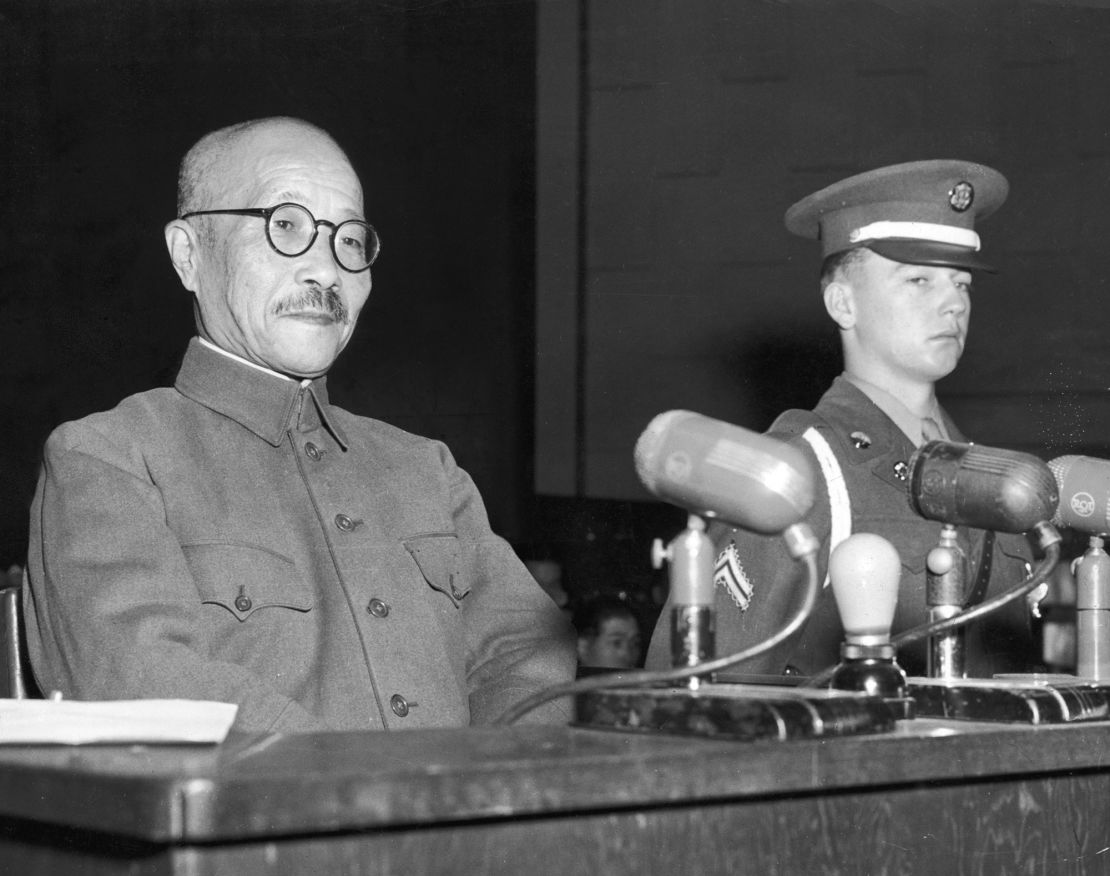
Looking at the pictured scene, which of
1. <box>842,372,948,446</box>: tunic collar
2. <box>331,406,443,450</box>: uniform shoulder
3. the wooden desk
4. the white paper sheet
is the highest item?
<box>842,372,948,446</box>: tunic collar

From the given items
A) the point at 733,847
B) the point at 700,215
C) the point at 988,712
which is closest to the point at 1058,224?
the point at 700,215

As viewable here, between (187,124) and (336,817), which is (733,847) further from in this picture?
(187,124)

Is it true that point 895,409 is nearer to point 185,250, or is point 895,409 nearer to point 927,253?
point 927,253

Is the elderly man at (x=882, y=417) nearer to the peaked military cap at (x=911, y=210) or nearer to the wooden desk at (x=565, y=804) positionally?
the peaked military cap at (x=911, y=210)

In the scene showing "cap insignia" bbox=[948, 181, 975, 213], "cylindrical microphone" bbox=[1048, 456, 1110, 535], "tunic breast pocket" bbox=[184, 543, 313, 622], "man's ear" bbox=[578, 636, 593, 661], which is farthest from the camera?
"man's ear" bbox=[578, 636, 593, 661]

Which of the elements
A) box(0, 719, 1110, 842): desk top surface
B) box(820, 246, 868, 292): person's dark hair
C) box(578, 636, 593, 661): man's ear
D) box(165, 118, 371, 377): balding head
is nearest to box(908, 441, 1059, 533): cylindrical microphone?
box(0, 719, 1110, 842): desk top surface

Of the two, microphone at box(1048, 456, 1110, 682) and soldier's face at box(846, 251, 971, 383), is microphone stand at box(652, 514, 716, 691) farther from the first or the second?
soldier's face at box(846, 251, 971, 383)

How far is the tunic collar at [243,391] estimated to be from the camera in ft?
7.06

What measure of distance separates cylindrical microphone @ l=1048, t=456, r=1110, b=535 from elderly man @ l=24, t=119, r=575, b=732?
635mm

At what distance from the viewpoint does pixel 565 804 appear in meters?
1.07

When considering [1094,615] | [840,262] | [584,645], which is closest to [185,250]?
[840,262]

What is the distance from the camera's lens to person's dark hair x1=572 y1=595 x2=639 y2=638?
12.5 feet

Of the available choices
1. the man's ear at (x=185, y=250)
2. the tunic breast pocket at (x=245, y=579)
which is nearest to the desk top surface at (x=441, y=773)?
the tunic breast pocket at (x=245, y=579)

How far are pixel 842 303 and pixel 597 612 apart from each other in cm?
144
